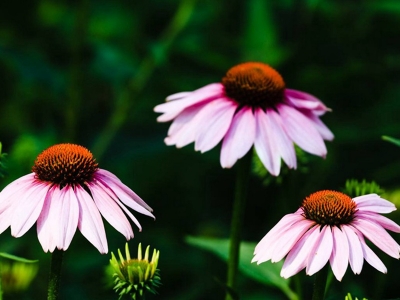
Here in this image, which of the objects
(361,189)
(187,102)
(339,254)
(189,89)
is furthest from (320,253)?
(189,89)

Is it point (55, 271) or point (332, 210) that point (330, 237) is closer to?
point (332, 210)

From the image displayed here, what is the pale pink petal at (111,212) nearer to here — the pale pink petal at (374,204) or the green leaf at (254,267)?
the pale pink petal at (374,204)

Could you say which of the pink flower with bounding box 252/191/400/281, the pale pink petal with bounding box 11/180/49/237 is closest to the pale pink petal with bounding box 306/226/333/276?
the pink flower with bounding box 252/191/400/281

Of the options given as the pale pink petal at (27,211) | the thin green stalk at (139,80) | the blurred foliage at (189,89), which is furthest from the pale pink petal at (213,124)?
the thin green stalk at (139,80)

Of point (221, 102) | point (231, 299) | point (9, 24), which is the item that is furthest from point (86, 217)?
point (9, 24)

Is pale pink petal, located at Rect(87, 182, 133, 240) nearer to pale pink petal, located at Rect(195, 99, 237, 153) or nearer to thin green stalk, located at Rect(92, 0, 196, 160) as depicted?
pale pink petal, located at Rect(195, 99, 237, 153)
